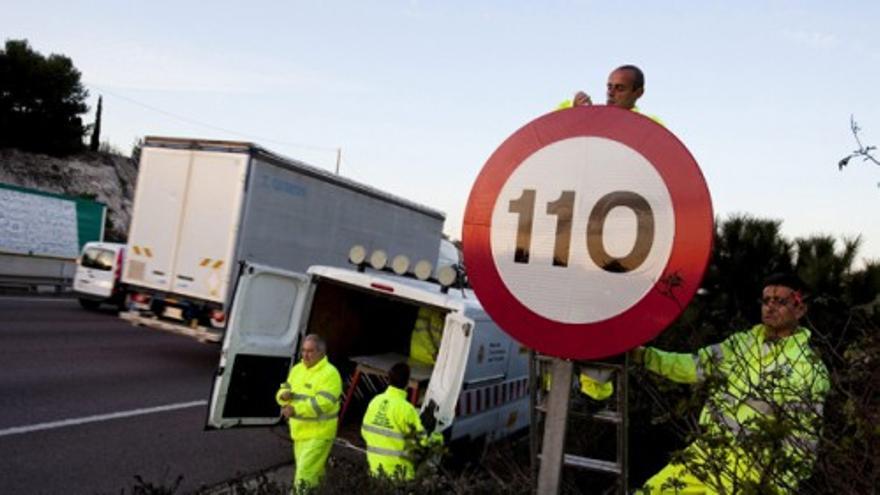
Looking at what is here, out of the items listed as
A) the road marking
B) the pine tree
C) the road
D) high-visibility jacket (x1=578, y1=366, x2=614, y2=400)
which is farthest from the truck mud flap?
the pine tree

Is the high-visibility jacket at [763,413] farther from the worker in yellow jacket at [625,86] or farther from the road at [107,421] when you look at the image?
the road at [107,421]

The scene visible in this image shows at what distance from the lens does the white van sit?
16.2 meters

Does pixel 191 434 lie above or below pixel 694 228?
below

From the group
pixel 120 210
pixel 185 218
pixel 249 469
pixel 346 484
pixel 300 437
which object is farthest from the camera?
pixel 120 210

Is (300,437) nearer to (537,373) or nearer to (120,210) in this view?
(537,373)

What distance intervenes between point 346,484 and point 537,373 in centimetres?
122

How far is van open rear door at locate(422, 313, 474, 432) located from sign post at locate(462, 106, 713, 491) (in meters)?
4.34

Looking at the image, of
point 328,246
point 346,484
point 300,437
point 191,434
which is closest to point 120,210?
point 328,246

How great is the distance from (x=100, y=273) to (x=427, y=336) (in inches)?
405

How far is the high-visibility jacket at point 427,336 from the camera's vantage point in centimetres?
916

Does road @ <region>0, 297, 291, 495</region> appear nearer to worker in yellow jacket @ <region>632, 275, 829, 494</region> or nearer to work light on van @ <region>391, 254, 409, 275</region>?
work light on van @ <region>391, 254, 409, 275</region>

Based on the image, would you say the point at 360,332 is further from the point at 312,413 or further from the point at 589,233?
the point at 589,233

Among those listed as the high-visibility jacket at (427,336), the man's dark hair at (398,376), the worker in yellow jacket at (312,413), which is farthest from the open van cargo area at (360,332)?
the man's dark hair at (398,376)

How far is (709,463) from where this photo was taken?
6.12 ft
